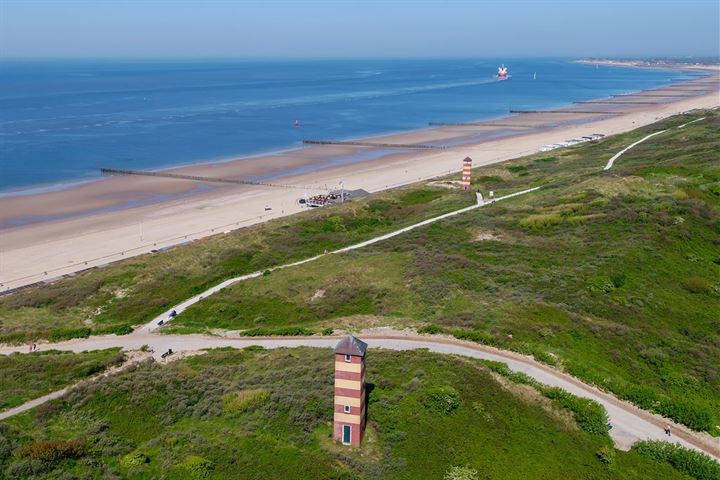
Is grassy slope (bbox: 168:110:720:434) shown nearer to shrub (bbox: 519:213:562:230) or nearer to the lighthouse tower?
shrub (bbox: 519:213:562:230)

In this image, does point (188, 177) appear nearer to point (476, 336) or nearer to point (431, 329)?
point (431, 329)

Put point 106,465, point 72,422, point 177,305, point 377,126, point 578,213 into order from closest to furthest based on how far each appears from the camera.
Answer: point 106,465, point 72,422, point 177,305, point 578,213, point 377,126

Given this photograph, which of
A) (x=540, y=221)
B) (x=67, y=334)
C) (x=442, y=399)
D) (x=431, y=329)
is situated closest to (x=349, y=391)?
(x=442, y=399)

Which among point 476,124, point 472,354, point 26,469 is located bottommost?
point 472,354

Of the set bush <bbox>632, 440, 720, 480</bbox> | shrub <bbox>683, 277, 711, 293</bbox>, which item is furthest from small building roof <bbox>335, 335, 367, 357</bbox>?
shrub <bbox>683, 277, 711, 293</bbox>

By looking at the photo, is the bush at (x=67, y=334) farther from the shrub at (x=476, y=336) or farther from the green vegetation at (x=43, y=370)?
the shrub at (x=476, y=336)

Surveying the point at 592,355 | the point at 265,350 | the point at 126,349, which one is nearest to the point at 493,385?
the point at 592,355

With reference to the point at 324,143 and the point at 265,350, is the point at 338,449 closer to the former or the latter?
the point at 265,350
